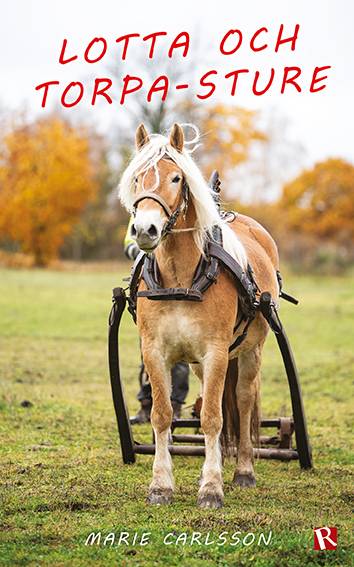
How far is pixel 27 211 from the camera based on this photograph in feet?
146

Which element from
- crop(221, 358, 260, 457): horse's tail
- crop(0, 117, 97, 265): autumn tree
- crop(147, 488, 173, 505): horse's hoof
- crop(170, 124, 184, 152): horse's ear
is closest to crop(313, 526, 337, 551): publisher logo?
crop(147, 488, 173, 505): horse's hoof

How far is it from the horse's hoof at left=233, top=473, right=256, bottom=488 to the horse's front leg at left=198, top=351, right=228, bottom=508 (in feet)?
2.45

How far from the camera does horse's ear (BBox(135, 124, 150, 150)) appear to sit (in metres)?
5.45

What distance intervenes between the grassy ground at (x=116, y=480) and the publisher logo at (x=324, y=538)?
43mm

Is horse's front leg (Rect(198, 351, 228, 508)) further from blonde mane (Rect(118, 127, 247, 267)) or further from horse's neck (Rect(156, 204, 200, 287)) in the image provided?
blonde mane (Rect(118, 127, 247, 267))

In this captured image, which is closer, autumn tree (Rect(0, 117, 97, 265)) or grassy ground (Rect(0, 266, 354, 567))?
grassy ground (Rect(0, 266, 354, 567))

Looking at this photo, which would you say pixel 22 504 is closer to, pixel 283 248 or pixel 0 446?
pixel 0 446

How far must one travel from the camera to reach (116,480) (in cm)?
617

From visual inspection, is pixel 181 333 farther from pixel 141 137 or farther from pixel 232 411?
pixel 232 411

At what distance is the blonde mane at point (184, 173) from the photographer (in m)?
5.24

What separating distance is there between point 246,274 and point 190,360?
2.53 feet

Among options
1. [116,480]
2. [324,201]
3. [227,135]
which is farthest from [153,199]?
[324,201]

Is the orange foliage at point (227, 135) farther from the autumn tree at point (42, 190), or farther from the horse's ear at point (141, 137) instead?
the horse's ear at point (141, 137)

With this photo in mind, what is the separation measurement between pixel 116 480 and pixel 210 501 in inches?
43.1
